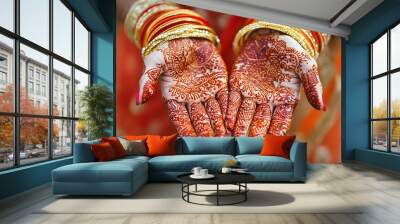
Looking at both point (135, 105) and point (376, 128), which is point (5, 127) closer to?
point (135, 105)

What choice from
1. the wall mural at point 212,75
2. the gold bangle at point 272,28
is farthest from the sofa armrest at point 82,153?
the gold bangle at point 272,28

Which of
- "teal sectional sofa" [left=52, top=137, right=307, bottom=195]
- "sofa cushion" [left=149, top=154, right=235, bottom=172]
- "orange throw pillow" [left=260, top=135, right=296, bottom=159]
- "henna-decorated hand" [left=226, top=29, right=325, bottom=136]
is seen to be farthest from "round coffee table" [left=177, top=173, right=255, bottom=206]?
"henna-decorated hand" [left=226, top=29, right=325, bottom=136]

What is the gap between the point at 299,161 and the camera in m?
5.65

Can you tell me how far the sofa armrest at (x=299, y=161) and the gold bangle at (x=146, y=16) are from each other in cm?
393

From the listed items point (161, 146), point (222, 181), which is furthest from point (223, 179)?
point (161, 146)

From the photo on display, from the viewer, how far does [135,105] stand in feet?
25.5

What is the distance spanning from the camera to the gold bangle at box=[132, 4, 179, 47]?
772cm

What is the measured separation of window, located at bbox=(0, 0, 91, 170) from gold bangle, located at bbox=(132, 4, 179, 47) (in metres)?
1.08

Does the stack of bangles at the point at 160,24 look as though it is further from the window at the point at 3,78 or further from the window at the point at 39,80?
the window at the point at 3,78

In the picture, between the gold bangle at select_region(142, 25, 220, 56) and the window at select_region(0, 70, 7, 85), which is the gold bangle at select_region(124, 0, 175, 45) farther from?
the window at select_region(0, 70, 7, 85)

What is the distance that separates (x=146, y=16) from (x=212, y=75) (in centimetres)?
185

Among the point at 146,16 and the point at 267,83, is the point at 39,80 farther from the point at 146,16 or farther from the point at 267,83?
the point at 267,83

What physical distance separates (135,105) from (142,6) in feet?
6.81

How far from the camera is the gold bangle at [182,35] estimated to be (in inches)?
303
